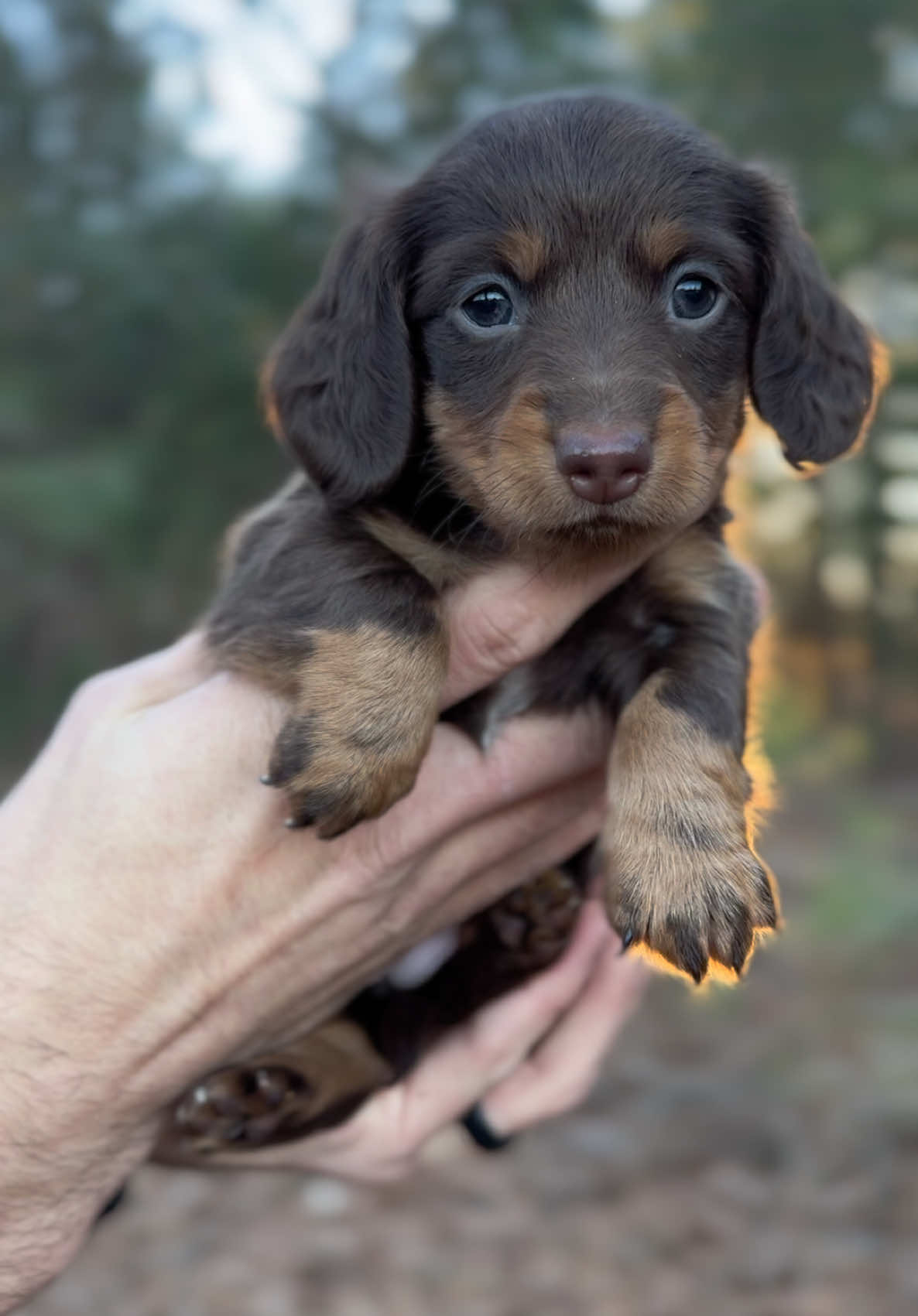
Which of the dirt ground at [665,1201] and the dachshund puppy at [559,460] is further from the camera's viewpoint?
the dirt ground at [665,1201]

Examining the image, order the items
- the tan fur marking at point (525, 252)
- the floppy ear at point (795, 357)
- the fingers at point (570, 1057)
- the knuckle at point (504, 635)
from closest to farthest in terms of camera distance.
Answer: the tan fur marking at point (525, 252)
the knuckle at point (504, 635)
the floppy ear at point (795, 357)
the fingers at point (570, 1057)

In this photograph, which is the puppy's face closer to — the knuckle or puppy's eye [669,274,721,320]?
puppy's eye [669,274,721,320]

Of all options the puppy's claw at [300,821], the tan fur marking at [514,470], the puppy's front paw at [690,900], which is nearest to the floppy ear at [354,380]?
the tan fur marking at [514,470]

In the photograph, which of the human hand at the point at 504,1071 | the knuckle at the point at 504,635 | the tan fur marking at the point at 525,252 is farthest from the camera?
the human hand at the point at 504,1071

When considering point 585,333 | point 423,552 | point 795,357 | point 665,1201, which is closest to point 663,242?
point 585,333

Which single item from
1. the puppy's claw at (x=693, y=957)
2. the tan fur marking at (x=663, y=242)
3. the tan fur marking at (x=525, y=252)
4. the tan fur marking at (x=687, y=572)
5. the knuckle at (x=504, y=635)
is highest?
the tan fur marking at (x=525, y=252)

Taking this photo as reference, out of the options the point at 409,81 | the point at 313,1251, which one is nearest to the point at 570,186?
the point at 313,1251

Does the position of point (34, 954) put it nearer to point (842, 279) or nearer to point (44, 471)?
point (44, 471)

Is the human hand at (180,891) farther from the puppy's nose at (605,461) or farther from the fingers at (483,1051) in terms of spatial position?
the fingers at (483,1051)
